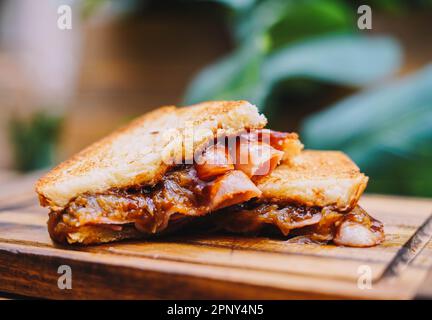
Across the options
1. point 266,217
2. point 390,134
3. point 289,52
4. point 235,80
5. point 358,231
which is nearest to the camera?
point 358,231

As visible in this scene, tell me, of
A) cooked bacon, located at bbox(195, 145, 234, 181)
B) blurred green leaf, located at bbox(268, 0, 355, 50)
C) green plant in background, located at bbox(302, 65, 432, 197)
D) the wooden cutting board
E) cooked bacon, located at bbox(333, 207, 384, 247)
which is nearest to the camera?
the wooden cutting board

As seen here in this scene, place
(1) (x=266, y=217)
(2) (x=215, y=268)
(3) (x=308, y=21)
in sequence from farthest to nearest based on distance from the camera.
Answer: (3) (x=308, y=21) → (1) (x=266, y=217) → (2) (x=215, y=268)

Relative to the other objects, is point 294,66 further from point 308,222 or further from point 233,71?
point 308,222

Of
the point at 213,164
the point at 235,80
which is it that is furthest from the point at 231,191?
the point at 235,80

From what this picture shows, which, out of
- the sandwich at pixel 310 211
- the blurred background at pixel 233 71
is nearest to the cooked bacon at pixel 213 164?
the sandwich at pixel 310 211

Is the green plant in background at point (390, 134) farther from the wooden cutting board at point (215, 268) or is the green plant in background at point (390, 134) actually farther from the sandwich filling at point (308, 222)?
the sandwich filling at point (308, 222)

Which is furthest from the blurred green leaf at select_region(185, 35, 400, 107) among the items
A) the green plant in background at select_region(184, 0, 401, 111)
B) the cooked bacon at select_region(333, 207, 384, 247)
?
the cooked bacon at select_region(333, 207, 384, 247)

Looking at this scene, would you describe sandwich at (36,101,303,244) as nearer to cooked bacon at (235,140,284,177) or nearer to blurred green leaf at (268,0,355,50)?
cooked bacon at (235,140,284,177)
